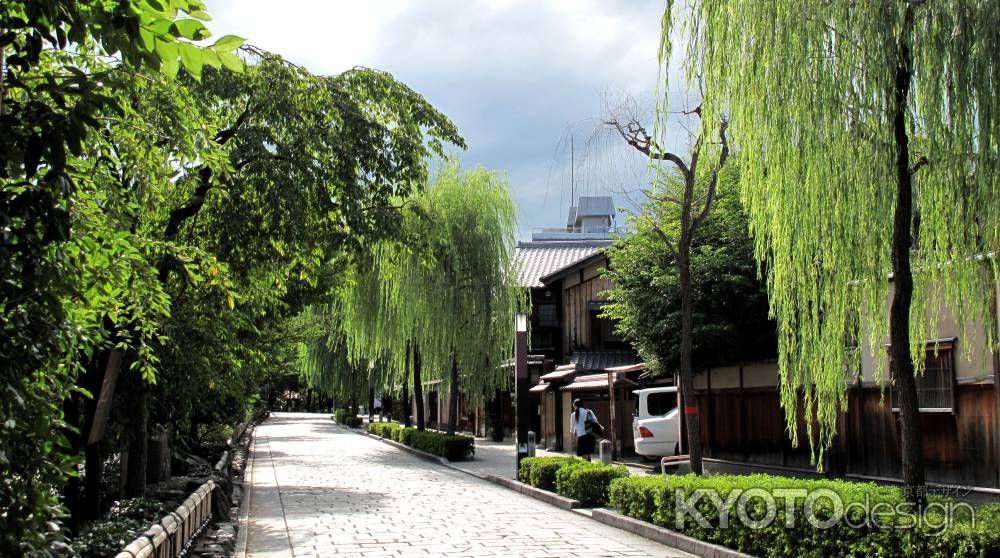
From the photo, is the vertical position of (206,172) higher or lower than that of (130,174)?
higher

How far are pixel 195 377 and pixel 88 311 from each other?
7.83 m

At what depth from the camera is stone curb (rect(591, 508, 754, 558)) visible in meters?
9.61

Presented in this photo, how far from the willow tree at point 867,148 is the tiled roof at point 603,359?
25.4 meters

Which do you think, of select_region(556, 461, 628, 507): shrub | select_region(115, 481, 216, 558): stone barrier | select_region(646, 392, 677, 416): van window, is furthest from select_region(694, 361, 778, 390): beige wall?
select_region(115, 481, 216, 558): stone barrier

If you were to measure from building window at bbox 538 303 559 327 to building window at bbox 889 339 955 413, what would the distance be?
86.6 feet

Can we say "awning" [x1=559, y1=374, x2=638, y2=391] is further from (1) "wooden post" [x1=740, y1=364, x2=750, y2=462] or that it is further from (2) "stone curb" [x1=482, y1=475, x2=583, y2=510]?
(2) "stone curb" [x1=482, y1=475, x2=583, y2=510]

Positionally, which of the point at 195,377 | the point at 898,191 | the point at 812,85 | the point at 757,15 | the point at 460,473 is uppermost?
the point at 757,15

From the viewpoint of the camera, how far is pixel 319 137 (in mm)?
13242

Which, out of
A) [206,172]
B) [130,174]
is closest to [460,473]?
[206,172]

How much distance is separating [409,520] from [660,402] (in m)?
12.3

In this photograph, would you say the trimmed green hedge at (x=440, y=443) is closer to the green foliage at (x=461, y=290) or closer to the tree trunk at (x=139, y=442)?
the green foliage at (x=461, y=290)

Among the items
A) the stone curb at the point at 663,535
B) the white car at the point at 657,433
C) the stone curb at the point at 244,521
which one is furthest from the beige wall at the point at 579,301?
the stone curb at the point at 663,535

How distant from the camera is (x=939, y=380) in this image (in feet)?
45.3

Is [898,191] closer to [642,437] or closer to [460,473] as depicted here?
[642,437]
